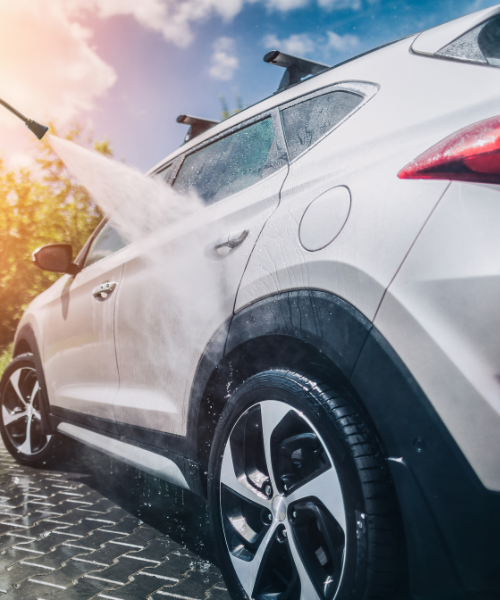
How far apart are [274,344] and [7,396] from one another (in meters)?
3.27

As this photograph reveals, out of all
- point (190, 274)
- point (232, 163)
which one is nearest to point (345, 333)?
point (190, 274)

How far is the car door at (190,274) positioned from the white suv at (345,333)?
0.5 inches

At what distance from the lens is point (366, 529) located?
4.29ft

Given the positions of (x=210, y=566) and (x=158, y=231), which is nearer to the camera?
(x=210, y=566)

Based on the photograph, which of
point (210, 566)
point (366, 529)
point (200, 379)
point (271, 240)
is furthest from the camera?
point (210, 566)

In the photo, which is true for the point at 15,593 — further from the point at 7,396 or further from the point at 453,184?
the point at 7,396

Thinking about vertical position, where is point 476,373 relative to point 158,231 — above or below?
below

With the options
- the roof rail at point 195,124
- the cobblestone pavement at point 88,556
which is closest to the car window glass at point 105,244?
the roof rail at point 195,124

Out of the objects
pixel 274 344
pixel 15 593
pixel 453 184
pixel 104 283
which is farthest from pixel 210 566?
pixel 453 184

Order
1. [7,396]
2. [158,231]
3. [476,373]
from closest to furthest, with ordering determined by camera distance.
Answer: [476,373], [158,231], [7,396]

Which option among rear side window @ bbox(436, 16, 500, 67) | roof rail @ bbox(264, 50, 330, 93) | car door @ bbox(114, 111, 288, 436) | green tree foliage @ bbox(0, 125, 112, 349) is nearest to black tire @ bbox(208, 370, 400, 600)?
car door @ bbox(114, 111, 288, 436)

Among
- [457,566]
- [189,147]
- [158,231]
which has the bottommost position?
[457,566]

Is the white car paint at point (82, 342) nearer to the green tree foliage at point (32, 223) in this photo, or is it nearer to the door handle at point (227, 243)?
the door handle at point (227, 243)

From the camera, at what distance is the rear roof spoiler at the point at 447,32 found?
4.99ft
